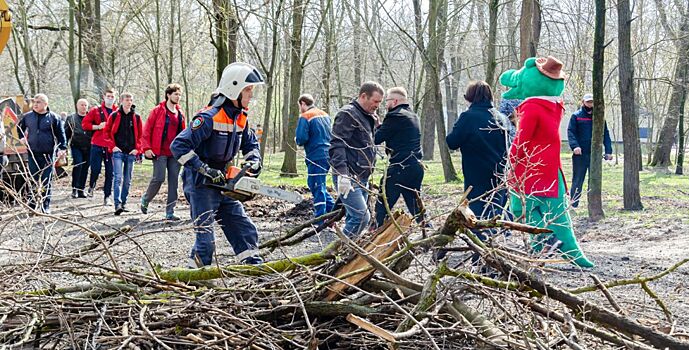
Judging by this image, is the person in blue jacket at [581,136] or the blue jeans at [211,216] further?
the person in blue jacket at [581,136]

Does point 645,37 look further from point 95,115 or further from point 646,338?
point 646,338

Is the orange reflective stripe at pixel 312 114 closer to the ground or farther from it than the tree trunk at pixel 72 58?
closer to the ground

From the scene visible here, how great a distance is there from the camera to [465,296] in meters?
3.65

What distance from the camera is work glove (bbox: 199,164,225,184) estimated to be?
5.74 m

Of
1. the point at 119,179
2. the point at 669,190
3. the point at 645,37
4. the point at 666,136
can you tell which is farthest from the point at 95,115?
the point at 645,37

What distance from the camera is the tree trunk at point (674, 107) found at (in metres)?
21.4

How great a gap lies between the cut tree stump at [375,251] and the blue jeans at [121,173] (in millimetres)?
8415

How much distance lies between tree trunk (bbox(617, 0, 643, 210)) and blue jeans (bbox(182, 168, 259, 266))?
7.35 meters

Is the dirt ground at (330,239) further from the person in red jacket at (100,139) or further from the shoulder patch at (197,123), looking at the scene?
the shoulder patch at (197,123)

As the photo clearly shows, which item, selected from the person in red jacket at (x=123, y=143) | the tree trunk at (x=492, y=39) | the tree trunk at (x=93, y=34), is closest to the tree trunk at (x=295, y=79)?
the tree trunk at (x=492, y=39)

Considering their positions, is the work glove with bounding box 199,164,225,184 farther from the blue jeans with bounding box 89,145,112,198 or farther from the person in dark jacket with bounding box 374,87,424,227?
the blue jeans with bounding box 89,145,112,198

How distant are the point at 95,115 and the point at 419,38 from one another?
31.2 ft

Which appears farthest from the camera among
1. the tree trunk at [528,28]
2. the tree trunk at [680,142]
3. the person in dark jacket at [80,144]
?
the tree trunk at [680,142]

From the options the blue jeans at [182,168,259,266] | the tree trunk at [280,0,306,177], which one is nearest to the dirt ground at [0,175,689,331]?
the blue jeans at [182,168,259,266]
